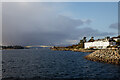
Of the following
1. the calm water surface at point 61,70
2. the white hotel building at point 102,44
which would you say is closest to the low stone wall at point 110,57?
the calm water surface at point 61,70

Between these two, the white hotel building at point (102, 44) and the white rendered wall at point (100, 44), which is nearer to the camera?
the white hotel building at point (102, 44)

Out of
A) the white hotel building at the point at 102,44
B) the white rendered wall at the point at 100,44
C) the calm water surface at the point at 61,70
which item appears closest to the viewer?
the calm water surface at the point at 61,70

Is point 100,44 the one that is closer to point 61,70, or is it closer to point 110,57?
point 110,57

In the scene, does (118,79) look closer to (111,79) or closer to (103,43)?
(111,79)

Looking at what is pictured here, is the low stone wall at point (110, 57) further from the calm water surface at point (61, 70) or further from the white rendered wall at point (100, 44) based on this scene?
the white rendered wall at point (100, 44)

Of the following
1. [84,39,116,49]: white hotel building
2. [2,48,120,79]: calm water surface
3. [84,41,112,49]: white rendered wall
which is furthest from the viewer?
[84,41,112,49]: white rendered wall

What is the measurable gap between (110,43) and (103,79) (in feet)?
399

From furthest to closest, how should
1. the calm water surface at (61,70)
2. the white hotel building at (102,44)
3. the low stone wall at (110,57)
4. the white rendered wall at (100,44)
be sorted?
the white rendered wall at (100,44), the white hotel building at (102,44), the low stone wall at (110,57), the calm water surface at (61,70)

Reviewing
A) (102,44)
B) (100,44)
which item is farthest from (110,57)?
(100,44)

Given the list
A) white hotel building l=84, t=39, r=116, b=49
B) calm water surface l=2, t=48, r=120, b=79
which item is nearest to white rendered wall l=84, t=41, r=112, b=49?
white hotel building l=84, t=39, r=116, b=49

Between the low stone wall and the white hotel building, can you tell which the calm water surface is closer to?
the low stone wall

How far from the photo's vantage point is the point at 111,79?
1722cm

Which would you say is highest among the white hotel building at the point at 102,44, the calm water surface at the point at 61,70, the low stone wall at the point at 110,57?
the white hotel building at the point at 102,44

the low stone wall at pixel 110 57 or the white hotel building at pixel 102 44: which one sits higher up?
the white hotel building at pixel 102 44
